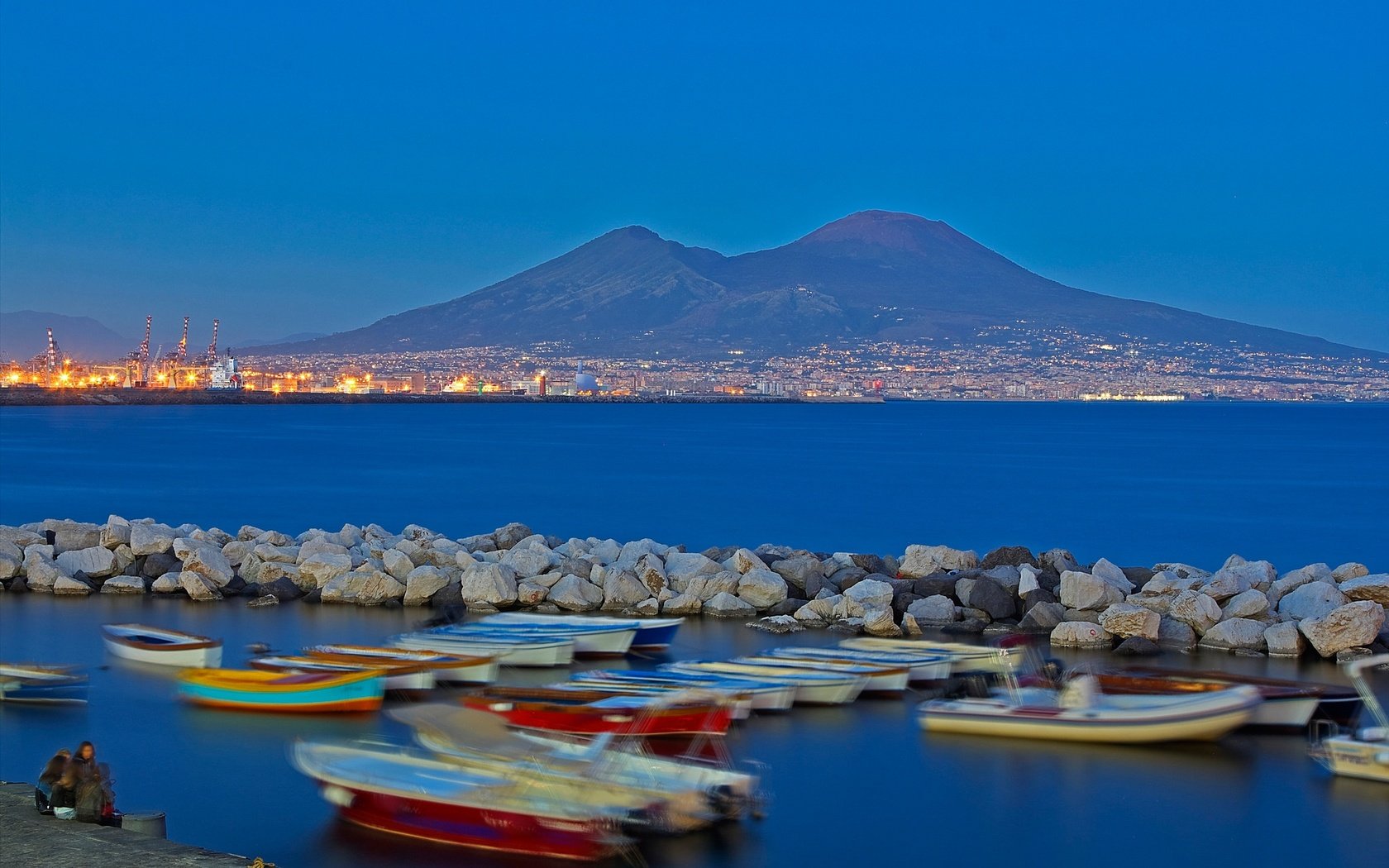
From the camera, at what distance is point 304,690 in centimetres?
1545

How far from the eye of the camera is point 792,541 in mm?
38188

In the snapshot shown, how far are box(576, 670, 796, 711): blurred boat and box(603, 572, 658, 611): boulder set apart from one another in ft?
17.7

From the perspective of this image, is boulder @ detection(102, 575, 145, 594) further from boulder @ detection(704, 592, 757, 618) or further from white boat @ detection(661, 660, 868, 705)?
white boat @ detection(661, 660, 868, 705)

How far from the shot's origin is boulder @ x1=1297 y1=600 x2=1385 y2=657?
18.0m

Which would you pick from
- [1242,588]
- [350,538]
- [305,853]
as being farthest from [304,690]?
[1242,588]

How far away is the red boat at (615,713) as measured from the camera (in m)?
13.4

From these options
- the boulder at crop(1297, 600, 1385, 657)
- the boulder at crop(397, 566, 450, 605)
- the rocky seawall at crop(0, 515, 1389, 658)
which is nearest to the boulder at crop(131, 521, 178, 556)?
the rocky seawall at crop(0, 515, 1389, 658)

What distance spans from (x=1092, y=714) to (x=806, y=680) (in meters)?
3.09

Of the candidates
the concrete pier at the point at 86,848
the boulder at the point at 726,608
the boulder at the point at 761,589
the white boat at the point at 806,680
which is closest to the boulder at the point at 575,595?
the boulder at the point at 726,608

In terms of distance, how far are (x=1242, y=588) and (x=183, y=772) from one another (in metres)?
14.1

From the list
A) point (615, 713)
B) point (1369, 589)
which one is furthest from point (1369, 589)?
point (615, 713)

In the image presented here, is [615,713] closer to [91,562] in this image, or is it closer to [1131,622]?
[1131,622]

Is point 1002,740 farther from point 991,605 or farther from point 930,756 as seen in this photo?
point 991,605

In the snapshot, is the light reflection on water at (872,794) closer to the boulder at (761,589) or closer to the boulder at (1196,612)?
the boulder at (1196,612)
